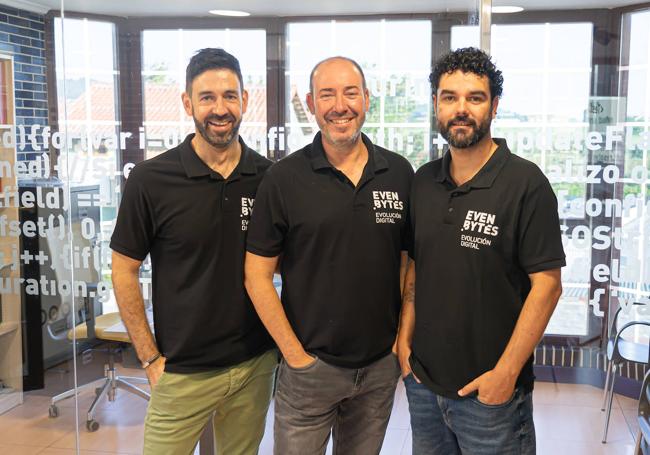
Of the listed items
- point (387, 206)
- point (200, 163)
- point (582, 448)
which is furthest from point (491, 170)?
point (582, 448)

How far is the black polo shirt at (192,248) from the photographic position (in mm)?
1880

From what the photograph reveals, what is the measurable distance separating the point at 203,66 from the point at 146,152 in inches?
45.6

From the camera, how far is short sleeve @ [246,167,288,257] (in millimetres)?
1818

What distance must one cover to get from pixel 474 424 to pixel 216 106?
1158mm

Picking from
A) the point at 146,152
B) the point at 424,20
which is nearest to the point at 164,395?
the point at 146,152

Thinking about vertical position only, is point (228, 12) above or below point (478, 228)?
above

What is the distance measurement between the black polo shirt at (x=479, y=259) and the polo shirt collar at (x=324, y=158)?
0.64ft

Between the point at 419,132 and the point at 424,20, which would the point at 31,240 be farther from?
the point at 424,20

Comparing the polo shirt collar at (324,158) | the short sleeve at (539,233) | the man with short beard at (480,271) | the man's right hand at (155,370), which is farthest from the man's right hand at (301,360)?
the short sleeve at (539,233)

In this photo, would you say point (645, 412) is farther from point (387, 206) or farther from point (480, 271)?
point (387, 206)

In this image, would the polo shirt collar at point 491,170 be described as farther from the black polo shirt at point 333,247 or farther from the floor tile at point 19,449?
the floor tile at point 19,449

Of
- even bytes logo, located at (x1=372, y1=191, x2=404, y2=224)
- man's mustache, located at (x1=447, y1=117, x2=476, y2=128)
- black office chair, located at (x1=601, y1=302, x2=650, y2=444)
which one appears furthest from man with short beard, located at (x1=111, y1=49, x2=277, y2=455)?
black office chair, located at (x1=601, y1=302, x2=650, y2=444)

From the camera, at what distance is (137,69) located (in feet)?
9.58

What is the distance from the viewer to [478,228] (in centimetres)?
163
